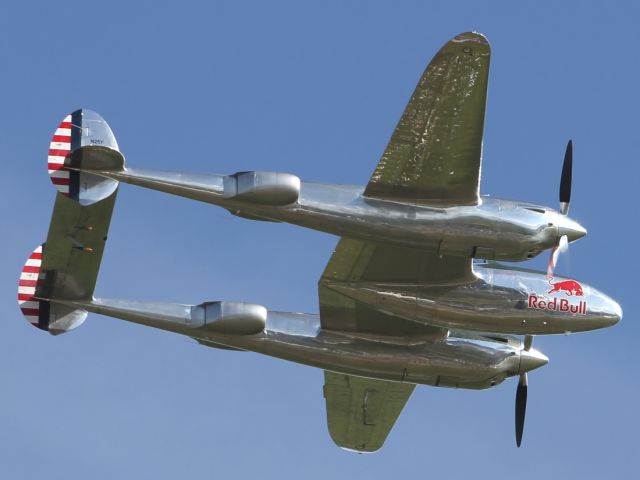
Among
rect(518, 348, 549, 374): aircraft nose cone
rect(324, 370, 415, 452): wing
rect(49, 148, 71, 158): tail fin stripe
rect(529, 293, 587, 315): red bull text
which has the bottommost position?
rect(324, 370, 415, 452): wing

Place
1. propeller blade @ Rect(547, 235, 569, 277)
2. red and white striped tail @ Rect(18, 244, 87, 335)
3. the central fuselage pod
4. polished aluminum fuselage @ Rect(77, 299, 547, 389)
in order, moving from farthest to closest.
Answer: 1. polished aluminum fuselage @ Rect(77, 299, 547, 389)
2. red and white striped tail @ Rect(18, 244, 87, 335)
3. the central fuselage pod
4. propeller blade @ Rect(547, 235, 569, 277)

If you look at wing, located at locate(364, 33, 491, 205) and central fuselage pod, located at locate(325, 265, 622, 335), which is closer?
wing, located at locate(364, 33, 491, 205)

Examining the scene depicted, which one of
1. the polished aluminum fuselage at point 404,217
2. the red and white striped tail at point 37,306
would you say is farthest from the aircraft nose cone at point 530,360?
the red and white striped tail at point 37,306

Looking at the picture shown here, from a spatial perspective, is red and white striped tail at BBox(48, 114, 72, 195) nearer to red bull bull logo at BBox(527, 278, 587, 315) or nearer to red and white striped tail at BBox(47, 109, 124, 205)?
red and white striped tail at BBox(47, 109, 124, 205)

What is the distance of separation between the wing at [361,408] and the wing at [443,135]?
904 centimetres

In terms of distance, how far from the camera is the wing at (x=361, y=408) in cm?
5075

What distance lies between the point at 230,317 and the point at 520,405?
34.5 feet

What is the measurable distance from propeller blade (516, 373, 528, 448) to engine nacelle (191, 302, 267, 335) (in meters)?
9.16

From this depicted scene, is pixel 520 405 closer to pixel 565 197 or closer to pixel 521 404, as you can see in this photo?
pixel 521 404

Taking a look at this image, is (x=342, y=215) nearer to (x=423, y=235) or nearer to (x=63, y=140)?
(x=423, y=235)

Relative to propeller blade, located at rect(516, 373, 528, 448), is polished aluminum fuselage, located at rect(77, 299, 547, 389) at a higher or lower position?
higher

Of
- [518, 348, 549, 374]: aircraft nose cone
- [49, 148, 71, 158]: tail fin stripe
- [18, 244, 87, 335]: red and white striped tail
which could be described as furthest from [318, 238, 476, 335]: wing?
[49, 148, 71, 158]: tail fin stripe

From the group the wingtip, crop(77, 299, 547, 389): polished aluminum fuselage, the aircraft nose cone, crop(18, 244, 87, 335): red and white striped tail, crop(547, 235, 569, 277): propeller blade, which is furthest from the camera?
the aircraft nose cone

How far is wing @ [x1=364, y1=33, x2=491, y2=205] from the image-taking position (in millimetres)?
41500
